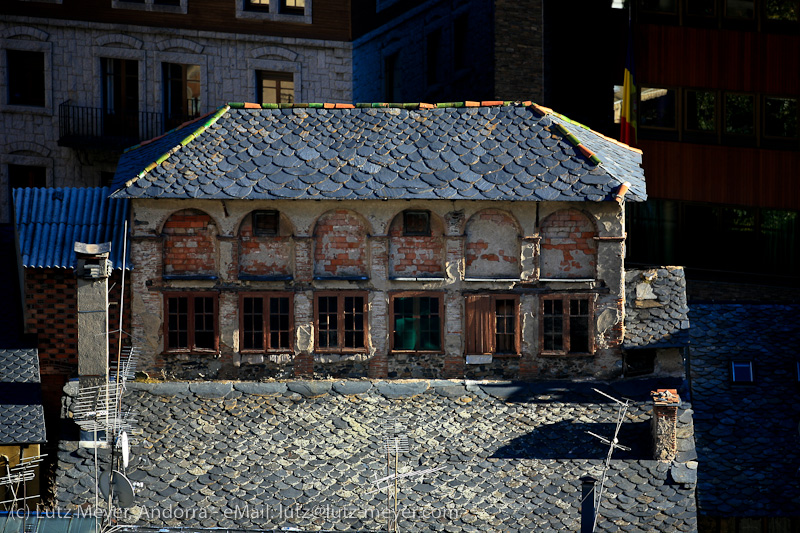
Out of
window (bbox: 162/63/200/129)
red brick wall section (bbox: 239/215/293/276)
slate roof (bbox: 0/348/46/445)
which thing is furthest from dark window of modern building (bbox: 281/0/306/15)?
slate roof (bbox: 0/348/46/445)

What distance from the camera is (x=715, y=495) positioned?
26891 mm

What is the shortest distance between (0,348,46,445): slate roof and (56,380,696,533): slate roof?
1065mm

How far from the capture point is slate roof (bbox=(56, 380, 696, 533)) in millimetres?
23188

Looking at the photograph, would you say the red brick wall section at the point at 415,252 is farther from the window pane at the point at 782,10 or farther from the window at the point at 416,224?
the window pane at the point at 782,10

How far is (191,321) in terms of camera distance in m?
28.0

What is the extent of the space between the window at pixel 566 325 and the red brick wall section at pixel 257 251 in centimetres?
617

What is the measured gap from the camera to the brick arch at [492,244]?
28141mm

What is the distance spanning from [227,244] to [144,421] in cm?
467

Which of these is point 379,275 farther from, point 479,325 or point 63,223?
point 63,223

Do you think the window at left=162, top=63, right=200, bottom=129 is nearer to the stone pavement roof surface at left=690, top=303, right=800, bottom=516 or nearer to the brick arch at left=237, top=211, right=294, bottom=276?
the brick arch at left=237, top=211, right=294, bottom=276

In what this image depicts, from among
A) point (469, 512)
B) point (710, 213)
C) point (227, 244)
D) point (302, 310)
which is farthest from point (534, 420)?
point (710, 213)

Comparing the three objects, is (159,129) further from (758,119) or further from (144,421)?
(758,119)

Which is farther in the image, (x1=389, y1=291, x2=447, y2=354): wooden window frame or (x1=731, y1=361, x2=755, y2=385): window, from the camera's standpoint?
(x1=731, y1=361, x2=755, y2=385): window

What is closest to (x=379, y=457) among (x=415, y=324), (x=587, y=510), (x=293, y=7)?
(x=415, y=324)
